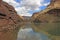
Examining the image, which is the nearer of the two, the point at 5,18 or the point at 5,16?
the point at 5,18

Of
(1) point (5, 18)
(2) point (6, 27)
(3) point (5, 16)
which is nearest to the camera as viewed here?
(2) point (6, 27)

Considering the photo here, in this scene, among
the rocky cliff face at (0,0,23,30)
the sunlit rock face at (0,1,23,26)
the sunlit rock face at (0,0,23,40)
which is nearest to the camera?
the sunlit rock face at (0,0,23,40)

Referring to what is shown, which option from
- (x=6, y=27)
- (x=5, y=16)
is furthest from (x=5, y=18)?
(x=6, y=27)

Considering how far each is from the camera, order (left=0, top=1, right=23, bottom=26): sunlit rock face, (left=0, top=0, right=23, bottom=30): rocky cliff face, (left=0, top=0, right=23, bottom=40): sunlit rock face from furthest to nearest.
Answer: (left=0, top=1, right=23, bottom=26): sunlit rock face
(left=0, top=0, right=23, bottom=30): rocky cliff face
(left=0, top=0, right=23, bottom=40): sunlit rock face

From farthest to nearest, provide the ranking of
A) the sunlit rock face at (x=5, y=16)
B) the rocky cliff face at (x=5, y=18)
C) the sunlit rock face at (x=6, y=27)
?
1. the sunlit rock face at (x=5, y=16)
2. the rocky cliff face at (x=5, y=18)
3. the sunlit rock face at (x=6, y=27)

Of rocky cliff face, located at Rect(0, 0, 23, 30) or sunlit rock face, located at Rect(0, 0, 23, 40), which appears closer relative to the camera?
sunlit rock face, located at Rect(0, 0, 23, 40)

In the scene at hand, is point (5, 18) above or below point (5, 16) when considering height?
below

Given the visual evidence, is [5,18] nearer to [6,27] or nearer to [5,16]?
[5,16]

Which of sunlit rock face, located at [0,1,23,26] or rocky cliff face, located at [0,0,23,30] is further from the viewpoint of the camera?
sunlit rock face, located at [0,1,23,26]

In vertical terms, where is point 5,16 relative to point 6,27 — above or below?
above

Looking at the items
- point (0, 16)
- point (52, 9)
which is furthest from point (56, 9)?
point (0, 16)

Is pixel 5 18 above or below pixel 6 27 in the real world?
above

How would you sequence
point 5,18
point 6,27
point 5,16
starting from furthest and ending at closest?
point 5,16
point 5,18
point 6,27

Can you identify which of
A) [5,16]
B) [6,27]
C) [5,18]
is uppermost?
[5,16]
